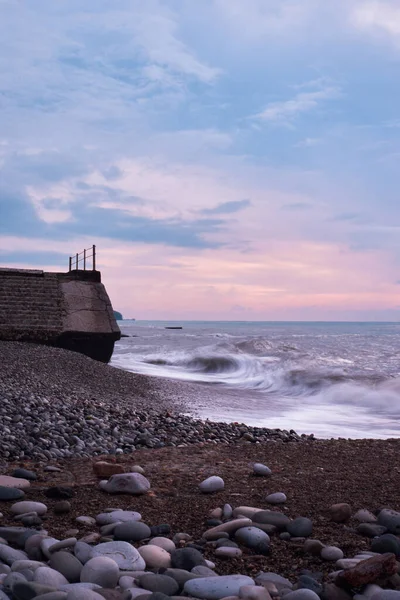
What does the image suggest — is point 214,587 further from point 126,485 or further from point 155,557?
point 126,485

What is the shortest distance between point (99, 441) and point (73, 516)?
7.54 feet

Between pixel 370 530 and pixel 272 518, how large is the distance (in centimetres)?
51

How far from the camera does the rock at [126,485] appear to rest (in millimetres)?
3990

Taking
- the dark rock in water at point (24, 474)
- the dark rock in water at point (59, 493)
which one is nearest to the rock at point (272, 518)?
the dark rock in water at point (59, 493)

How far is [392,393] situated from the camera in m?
13.2

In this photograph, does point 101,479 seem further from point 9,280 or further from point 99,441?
point 9,280

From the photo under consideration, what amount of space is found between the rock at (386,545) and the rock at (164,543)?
0.95m

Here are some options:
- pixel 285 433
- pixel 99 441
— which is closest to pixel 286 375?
pixel 285 433

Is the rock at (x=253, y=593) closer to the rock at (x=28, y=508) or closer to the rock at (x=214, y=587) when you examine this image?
the rock at (x=214, y=587)

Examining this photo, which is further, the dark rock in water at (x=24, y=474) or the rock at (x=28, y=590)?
the dark rock in water at (x=24, y=474)

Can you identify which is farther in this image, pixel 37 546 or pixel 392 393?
pixel 392 393

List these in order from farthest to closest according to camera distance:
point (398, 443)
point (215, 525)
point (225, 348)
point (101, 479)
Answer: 1. point (225, 348)
2. point (398, 443)
3. point (101, 479)
4. point (215, 525)

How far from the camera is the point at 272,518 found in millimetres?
3320

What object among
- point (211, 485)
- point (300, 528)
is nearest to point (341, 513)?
point (300, 528)
